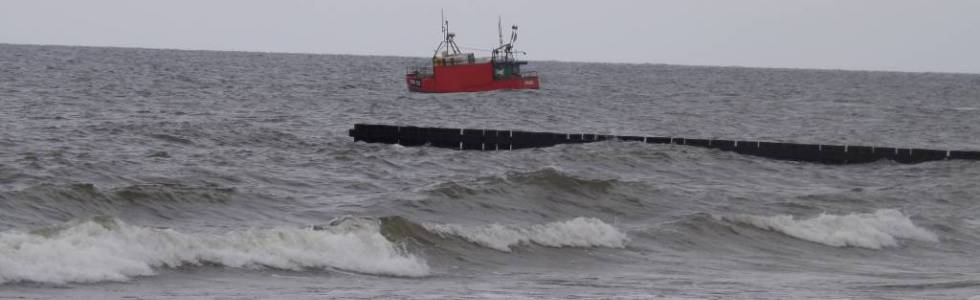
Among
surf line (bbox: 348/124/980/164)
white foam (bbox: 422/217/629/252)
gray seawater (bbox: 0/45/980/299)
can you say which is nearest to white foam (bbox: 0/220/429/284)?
gray seawater (bbox: 0/45/980/299)

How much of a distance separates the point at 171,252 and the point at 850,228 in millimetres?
10773

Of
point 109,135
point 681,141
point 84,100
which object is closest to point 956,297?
point 681,141

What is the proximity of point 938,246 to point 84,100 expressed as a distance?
122 ft

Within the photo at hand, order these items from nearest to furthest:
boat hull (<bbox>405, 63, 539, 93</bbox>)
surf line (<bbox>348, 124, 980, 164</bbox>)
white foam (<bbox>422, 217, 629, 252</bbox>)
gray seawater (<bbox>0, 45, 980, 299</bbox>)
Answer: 1. gray seawater (<bbox>0, 45, 980, 299</bbox>)
2. white foam (<bbox>422, 217, 629, 252</bbox>)
3. surf line (<bbox>348, 124, 980, 164</bbox>)
4. boat hull (<bbox>405, 63, 539, 93</bbox>)

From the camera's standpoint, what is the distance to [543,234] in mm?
→ 18266

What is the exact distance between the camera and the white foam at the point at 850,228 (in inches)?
784

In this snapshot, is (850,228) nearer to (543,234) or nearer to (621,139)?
(543,234)

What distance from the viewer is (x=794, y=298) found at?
13.6m

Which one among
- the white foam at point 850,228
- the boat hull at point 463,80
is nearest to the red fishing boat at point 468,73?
the boat hull at point 463,80

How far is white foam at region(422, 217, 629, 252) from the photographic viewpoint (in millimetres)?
17703

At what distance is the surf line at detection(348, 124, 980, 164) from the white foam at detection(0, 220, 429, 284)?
56.1 feet

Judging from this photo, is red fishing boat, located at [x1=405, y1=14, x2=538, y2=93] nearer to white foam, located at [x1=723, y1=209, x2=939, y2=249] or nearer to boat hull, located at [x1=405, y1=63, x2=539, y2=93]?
boat hull, located at [x1=405, y1=63, x2=539, y2=93]

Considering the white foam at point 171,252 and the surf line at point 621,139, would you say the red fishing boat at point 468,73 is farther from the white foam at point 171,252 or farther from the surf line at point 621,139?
the white foam at point 171,252

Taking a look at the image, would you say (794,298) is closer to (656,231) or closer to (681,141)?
(656,231)
